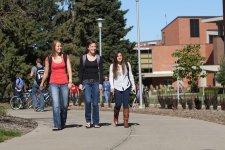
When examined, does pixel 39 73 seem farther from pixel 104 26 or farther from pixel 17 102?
pixel 104 26

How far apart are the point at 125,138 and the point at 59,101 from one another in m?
2.07

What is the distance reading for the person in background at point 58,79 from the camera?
11.4 m

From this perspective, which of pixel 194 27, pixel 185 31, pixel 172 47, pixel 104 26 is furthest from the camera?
pixel 194 27

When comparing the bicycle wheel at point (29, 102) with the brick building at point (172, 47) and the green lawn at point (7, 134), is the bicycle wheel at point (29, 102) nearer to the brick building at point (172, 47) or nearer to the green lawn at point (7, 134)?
the green lawn at point (7, 134)

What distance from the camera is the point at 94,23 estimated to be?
5875cm

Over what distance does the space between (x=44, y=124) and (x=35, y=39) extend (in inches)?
1224

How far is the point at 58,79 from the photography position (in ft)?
37.6

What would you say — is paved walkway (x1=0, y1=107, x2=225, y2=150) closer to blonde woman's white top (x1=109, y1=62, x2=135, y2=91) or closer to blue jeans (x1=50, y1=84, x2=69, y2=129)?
blue jeans (x1=50, y1=84, x2=69, y2=129)

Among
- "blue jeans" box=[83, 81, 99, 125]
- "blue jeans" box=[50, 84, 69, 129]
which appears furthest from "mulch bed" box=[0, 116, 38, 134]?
"blue jeans" box=[83, 81, 99, 125]

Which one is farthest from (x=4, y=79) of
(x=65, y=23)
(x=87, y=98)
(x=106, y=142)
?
(x=106, y=142)

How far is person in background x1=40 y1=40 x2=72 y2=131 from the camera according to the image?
11391mm

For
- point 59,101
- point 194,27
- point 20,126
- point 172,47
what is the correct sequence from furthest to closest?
point 194,27 → point 172,47 → point 20,126 → point 59,101

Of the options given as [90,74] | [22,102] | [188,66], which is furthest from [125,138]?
[188,66]

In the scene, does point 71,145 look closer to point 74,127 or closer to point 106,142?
point 106,142
